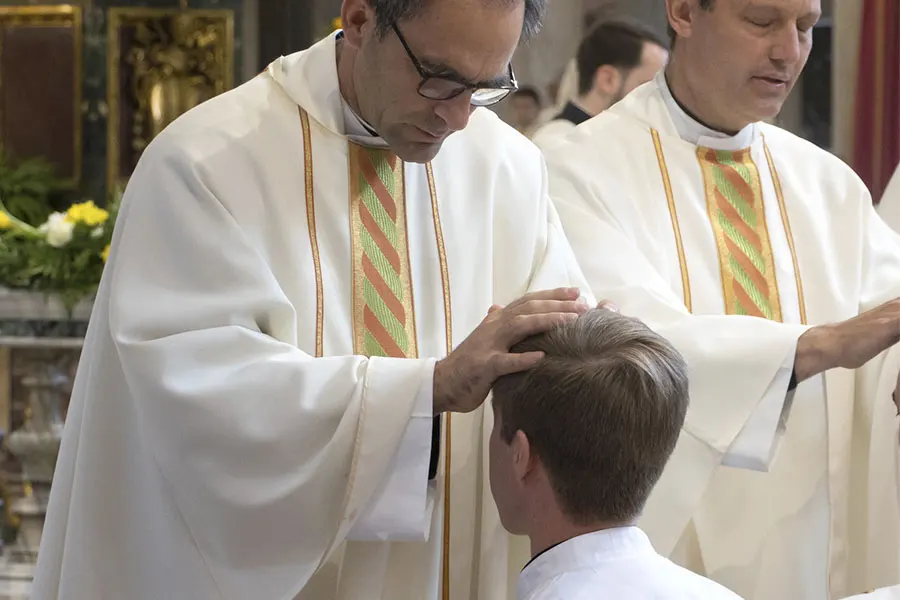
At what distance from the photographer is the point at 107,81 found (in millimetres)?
8023

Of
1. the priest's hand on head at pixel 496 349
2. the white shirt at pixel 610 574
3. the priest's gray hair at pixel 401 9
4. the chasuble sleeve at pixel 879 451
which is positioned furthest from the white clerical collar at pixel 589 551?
the chasuble sleeve at pixel 879 451

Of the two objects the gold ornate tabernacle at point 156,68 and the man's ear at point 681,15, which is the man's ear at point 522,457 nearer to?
the man's ear at point 681,15

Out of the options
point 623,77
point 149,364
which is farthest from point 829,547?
point 623,77

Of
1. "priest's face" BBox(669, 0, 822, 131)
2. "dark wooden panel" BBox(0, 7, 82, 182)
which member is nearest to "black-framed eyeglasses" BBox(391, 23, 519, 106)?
"priest's face" BBox(669, 0, 822, 131)

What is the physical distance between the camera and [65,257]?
5.59 metres

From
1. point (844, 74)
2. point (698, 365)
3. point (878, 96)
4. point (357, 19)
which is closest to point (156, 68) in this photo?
point (844, 74)

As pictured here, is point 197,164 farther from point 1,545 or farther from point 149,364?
point 1,545

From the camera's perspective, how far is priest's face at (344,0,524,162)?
2.32 m

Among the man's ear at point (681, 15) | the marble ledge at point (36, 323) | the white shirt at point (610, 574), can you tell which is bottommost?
the marble ledge at point (36, 323)

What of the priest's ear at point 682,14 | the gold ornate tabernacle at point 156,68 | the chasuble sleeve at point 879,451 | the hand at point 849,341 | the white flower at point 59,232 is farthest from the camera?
the gold ornate tabernacle at point 156,68

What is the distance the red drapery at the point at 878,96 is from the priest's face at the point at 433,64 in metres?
4.76

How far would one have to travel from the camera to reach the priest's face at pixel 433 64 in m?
2.32

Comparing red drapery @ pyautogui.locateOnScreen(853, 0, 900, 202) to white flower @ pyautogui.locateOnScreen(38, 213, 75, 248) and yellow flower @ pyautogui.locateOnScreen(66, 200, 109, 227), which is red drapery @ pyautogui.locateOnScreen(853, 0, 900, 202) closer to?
yellow flower @ pyautogui.locateOnScreen(66, 200, 109, 227)

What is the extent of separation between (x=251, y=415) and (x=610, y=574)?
67cm
